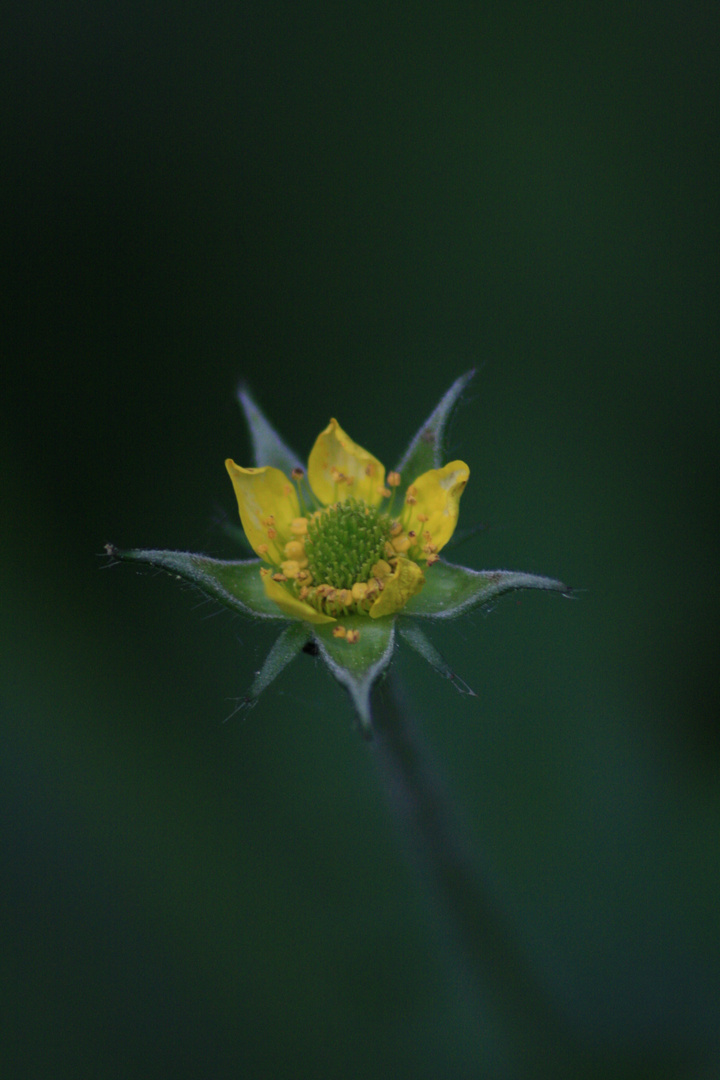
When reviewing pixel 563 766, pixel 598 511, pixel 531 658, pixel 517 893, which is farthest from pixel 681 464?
pixel 517 893

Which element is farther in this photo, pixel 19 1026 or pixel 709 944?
pixel 709 944

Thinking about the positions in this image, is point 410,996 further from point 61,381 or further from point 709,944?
point 61,381

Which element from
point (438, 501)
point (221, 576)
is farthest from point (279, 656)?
point (438, 501)

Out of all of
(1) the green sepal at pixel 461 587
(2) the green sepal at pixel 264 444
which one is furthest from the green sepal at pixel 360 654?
(2) the green sepal at pixel 264 444

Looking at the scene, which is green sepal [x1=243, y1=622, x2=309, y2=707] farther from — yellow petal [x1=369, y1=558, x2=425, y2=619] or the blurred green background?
the blurred green background

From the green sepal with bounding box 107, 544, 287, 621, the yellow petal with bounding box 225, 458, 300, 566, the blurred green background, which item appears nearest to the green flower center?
the yellow petal with bounding box 225, 458, 300, 566

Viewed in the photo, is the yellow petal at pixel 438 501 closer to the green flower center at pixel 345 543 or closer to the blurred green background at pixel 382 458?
the green flower center at pixel 345 543

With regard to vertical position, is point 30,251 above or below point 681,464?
above
